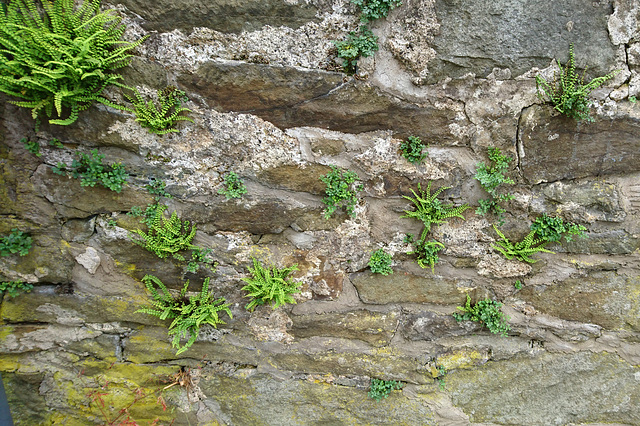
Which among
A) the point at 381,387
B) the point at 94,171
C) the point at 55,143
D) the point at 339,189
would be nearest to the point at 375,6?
the point at 339,189

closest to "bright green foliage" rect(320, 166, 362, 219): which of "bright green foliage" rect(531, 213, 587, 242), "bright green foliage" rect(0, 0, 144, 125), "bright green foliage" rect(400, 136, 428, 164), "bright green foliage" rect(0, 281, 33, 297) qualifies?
"bright green foliage" rect(400, 136, 428, 164)

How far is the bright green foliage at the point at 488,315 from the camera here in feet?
7.99

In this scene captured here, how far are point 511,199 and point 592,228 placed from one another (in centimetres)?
55

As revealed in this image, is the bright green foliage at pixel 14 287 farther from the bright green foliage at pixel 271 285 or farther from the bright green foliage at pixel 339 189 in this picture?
the bright green foliage at pixel 339 189

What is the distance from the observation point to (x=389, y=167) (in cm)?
226

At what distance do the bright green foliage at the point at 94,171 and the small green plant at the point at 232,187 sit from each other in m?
0.62

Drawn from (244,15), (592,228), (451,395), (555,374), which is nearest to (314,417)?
(451,395)

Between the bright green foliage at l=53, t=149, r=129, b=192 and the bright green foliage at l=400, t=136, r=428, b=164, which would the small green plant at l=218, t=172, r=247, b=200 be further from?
the bright green foliage at l=400, t=136, r=428, b=164

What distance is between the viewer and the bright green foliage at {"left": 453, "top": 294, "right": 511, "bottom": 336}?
7.99ft

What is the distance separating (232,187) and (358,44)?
1.16 metres

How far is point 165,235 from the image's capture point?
7.30 ft

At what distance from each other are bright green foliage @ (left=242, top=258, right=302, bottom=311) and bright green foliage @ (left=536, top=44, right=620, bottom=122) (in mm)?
1884

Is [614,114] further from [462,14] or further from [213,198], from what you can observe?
[213,198]

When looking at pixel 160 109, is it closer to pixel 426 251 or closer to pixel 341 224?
pixel 341 224
